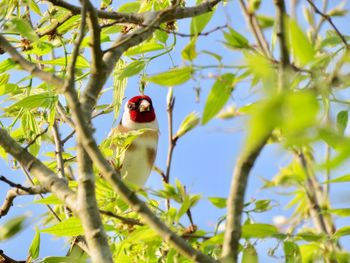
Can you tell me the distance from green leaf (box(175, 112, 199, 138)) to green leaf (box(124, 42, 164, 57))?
0.63 feet

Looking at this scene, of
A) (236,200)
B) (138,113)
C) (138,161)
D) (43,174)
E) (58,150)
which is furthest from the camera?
(138,113)

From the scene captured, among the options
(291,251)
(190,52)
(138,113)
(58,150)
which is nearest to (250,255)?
(291,251)

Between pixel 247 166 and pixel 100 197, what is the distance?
2.06 ft

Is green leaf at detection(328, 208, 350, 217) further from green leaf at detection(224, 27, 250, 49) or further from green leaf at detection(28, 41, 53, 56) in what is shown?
green leaf at detection(28, 41, 53, 56)

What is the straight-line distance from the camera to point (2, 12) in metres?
1.60

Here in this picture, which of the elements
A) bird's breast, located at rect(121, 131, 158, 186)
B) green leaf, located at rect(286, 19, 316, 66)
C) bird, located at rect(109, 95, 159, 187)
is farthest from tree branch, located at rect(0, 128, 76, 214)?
bird's breast, located at rect(121, 131, 158, 186)

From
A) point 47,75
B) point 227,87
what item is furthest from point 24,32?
point 227,87

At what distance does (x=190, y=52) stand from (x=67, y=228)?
547 millimetres

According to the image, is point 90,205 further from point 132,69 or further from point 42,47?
point 42,47

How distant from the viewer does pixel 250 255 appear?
1.34 meters

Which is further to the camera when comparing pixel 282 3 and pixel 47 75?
pixel 47 75

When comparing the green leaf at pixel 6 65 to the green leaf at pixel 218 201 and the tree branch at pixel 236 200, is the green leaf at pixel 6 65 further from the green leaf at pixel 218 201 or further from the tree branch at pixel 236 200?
the tree branch at pixel 236 200

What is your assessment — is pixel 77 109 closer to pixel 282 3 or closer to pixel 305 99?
pixel 282 3

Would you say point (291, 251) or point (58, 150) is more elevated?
point (58, 150)
